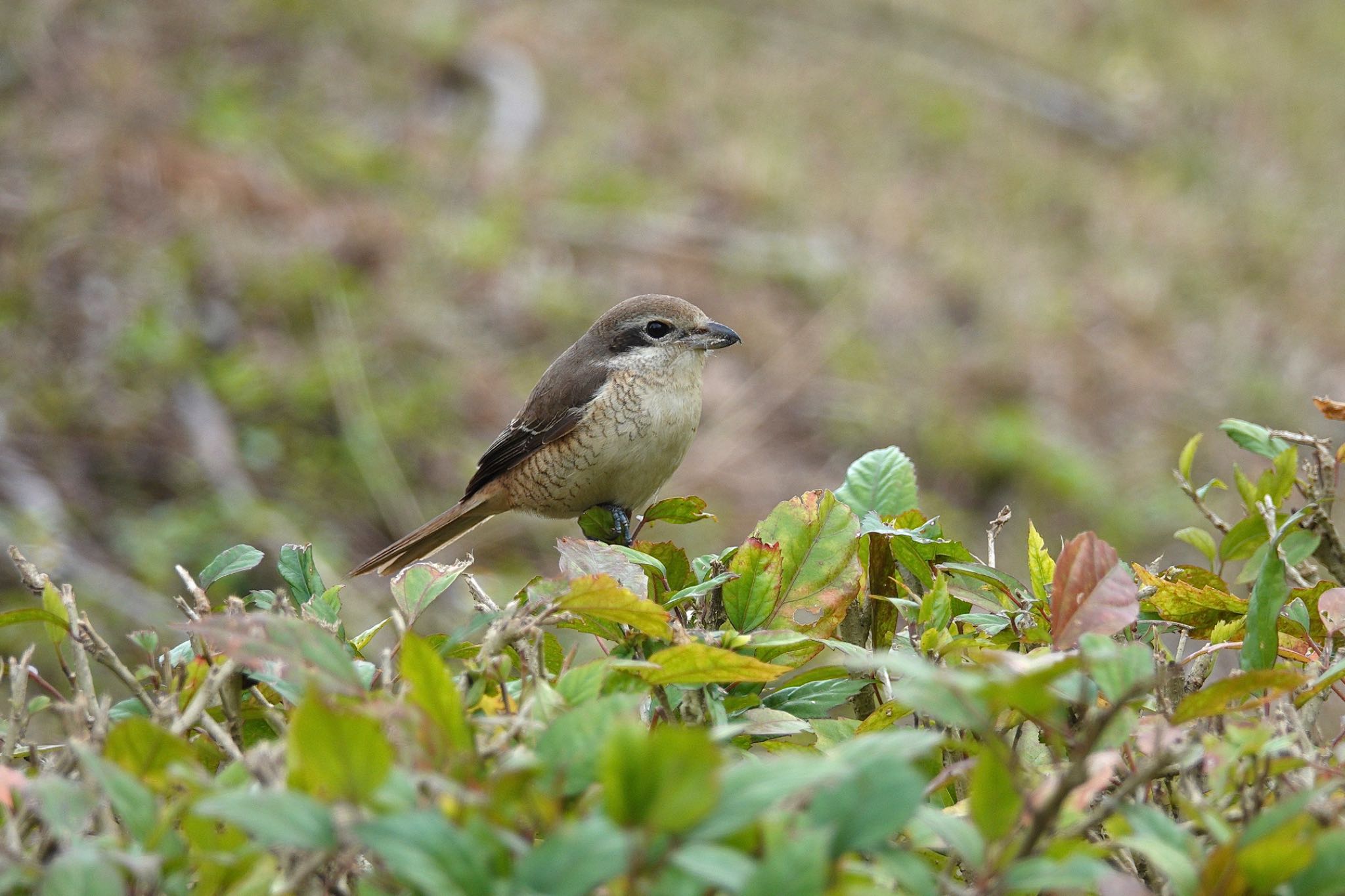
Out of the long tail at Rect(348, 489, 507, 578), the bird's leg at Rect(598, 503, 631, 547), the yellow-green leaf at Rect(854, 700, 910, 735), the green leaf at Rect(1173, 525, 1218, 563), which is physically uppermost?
the green leaf at Rect(1173, 525, 1218, 563)

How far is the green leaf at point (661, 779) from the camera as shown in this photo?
0.99 m

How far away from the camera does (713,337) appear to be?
432 cm

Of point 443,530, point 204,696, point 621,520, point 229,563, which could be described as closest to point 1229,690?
point 204,696

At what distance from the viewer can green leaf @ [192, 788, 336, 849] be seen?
1.01 m

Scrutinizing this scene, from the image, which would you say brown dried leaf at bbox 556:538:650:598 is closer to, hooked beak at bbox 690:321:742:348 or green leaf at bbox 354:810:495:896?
green leaf at bbox 354:810:495:896

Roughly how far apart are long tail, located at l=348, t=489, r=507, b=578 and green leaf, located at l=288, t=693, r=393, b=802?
303cm

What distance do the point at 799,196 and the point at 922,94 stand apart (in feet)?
8.53

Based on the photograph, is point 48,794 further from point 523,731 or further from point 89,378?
point 89,378

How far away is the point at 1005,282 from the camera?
30.6ft

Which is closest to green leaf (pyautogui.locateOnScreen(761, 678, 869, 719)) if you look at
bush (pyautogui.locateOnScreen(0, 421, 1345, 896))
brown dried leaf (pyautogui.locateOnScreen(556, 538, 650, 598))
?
bush (pyautogui.locateOnScreen(0, 421, 1345, 896))

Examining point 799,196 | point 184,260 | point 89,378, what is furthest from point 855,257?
point 89,378

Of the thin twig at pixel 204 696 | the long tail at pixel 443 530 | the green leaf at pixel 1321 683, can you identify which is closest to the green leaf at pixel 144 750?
the thin twig at pixel 204 696

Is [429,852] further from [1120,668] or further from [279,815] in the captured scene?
[1120,668]

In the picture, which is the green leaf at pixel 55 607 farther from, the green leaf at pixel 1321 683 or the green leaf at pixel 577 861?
the green leaf at pixel 1321 683
